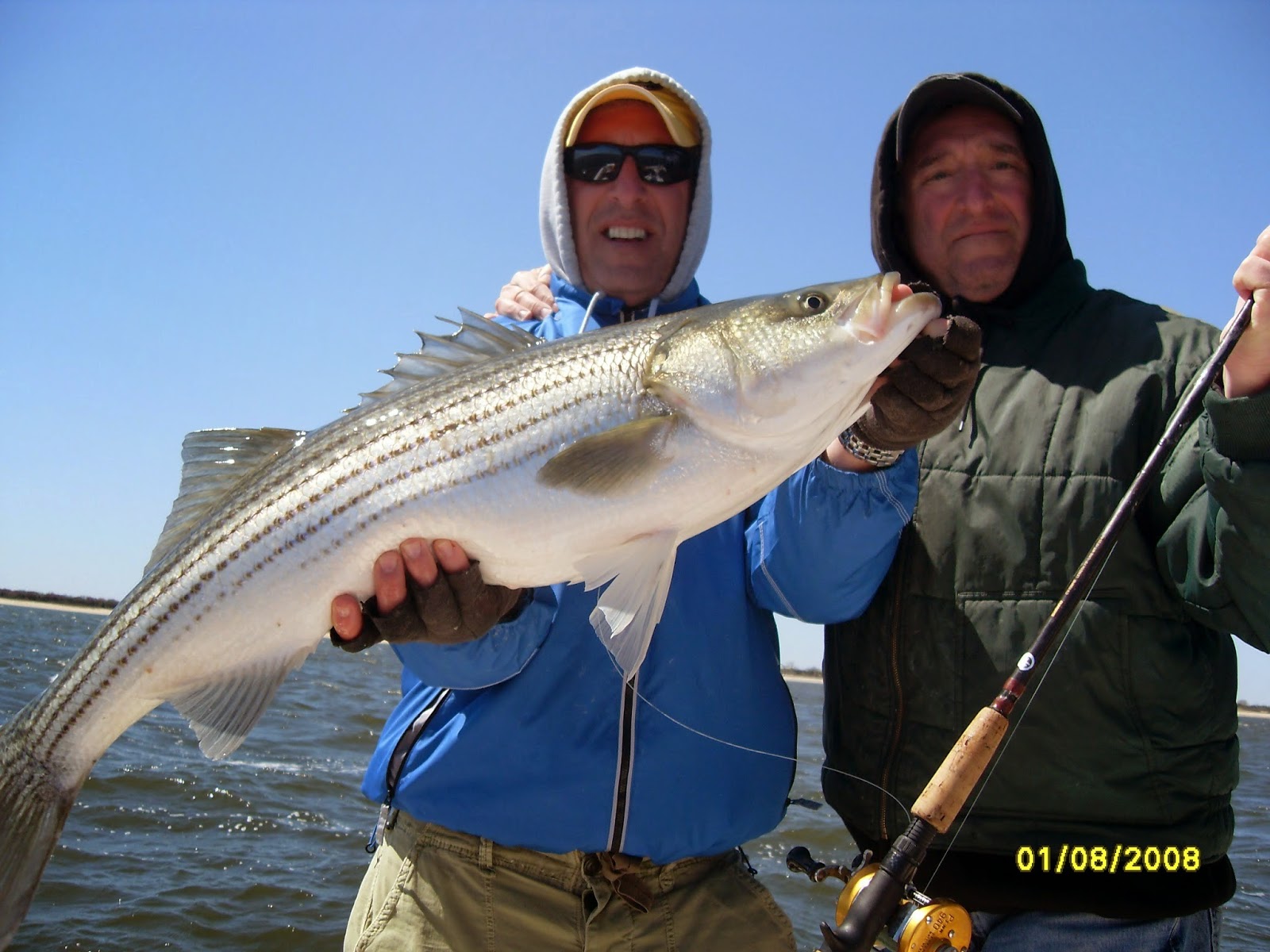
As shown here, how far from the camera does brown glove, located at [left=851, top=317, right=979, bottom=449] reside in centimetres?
277

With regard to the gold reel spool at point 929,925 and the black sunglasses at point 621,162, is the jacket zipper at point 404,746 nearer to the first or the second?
the gold reel spool at point 929,925

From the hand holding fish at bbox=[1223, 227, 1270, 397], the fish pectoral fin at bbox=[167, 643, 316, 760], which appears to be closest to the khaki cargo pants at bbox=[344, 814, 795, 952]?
the fish pectoral fin at bbox=[167, 643, 316, 760]

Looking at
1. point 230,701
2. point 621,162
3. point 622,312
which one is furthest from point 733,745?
point 621,162

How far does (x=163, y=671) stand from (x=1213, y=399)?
3.78 metres

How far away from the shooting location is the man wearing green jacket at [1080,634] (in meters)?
2.85

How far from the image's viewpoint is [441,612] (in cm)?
311

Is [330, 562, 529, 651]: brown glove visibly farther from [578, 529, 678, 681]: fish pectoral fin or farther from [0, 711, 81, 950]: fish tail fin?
[0, 711, 81, 950]: fish tail fin

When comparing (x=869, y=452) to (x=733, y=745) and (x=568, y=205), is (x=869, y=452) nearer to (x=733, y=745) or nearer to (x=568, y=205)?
(x=733, y=745)

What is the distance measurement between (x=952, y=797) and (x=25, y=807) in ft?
11.0

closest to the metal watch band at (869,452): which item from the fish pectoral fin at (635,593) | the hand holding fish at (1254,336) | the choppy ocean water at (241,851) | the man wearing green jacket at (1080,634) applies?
the man wearing green jacket at (1080,634)

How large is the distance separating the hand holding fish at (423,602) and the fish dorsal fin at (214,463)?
81 cm

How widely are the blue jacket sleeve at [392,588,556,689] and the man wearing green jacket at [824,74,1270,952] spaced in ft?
4.37

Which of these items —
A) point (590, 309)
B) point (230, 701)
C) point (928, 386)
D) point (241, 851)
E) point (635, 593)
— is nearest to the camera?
point (928, 386)

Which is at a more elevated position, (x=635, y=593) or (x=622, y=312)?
(x=622, y=312)
